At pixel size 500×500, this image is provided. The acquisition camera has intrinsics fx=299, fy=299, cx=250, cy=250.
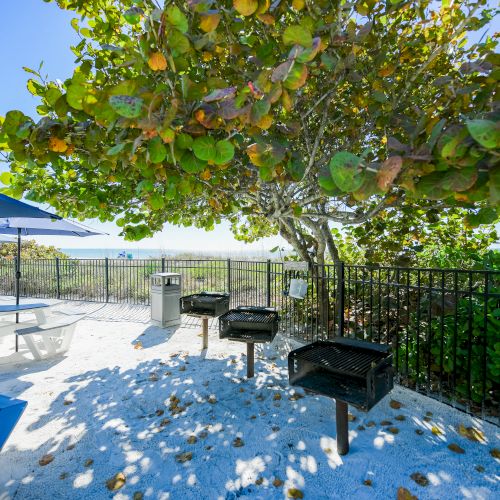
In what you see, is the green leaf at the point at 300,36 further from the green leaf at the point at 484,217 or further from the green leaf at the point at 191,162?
the green leaf at the point at 484,217

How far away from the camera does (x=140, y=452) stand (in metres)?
2.95

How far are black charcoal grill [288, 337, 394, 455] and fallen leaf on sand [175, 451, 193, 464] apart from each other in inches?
48.1

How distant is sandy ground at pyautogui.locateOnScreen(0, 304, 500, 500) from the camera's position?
8.18 ft

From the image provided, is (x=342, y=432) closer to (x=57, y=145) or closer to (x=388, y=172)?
(x=388, y=172)

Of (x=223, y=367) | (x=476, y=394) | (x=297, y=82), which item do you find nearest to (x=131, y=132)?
(x=297, y=82)

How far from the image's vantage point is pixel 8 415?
2.37 metres

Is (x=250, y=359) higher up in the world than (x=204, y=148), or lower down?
lower down

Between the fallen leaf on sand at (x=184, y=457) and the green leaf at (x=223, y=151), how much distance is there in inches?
108

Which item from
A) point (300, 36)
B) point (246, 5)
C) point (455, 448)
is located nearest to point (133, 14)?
point (246, 5)

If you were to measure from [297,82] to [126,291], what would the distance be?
13.6m

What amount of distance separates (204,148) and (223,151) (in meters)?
0.12

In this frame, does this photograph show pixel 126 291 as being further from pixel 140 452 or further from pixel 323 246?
pixel 140 452

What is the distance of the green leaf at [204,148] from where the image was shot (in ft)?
5.77

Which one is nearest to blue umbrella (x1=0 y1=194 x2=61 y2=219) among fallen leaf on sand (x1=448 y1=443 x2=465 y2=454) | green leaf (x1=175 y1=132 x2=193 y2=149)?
green leaf (x1=175 y1=132 x2=193 y2=149)
